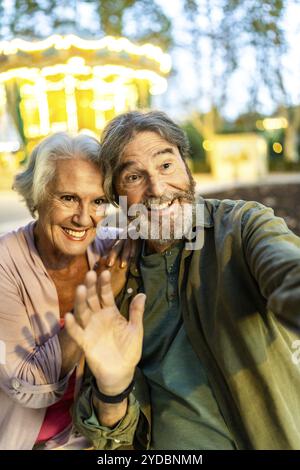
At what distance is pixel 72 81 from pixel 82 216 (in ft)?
31.1

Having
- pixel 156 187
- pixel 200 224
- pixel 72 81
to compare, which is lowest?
pixel 200 224

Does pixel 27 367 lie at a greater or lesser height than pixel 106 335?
lesser

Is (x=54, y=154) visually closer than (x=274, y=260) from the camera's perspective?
No

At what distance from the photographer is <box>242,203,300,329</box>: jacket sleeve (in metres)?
1.17

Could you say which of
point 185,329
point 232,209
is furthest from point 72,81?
point 185,329

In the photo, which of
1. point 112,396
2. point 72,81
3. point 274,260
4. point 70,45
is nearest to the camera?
point 274,260

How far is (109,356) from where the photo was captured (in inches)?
59.2

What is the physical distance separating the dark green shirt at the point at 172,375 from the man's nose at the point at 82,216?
0.86ft

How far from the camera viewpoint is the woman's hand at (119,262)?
1.89 meters

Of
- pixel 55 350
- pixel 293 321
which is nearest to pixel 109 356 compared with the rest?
pixel 55 350

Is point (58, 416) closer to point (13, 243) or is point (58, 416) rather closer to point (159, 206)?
point (13, 243)

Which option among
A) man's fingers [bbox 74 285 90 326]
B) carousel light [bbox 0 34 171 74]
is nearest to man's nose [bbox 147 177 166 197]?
man's fingers [bbox 74 285 90 326]

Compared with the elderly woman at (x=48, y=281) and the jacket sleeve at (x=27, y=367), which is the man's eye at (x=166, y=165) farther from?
the jacket sleeve at (x=27, y=367)

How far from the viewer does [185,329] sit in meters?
1.70
